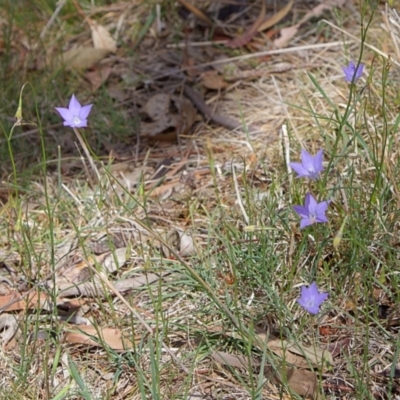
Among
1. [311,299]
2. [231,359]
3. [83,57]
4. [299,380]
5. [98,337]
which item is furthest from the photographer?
[83,57]

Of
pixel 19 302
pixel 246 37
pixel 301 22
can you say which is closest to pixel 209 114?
pixel 246 37

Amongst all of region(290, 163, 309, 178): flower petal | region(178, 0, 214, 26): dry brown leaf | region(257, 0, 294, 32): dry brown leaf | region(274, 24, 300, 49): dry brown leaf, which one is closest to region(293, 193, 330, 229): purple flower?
region(290, 163, 309, 178): flower petal

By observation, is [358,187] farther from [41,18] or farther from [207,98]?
[41,18]

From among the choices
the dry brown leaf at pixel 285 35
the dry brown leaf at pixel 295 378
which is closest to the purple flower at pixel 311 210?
the dry brown leaf at pixel 295 378

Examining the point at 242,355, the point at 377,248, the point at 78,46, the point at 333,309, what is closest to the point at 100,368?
the point at 242,355

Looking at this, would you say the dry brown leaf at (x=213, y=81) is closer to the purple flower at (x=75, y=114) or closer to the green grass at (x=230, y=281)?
the green grass at (x=230, y=281)

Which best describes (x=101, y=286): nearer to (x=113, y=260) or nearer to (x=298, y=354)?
(x=113, y=260)

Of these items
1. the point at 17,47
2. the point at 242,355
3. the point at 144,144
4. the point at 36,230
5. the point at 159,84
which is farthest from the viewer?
the point at 17,47
